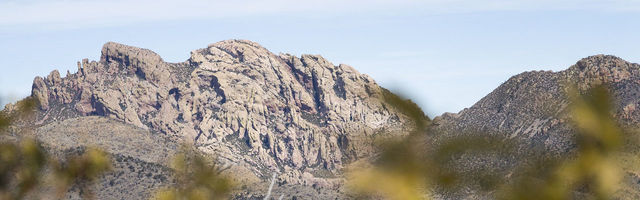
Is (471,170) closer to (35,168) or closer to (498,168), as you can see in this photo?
(498,168)

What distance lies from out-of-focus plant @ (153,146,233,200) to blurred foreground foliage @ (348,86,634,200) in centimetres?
263

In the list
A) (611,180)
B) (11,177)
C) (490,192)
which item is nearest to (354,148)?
(490,192)

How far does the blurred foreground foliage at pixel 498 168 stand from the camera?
11.6 metres

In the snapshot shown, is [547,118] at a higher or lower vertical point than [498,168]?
lower

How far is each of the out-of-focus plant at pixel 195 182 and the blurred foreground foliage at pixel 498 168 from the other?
2626 mm

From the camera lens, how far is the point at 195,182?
48.7 ft

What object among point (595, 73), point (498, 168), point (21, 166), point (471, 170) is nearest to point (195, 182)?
point (21, 166)

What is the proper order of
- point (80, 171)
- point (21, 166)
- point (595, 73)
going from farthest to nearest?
point (595, 73) < point (21, 166) < point (80, 171)

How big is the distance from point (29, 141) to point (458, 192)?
7904mm

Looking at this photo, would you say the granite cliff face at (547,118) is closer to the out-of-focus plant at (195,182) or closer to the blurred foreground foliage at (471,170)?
the blurred foreground foliage at (471,170)

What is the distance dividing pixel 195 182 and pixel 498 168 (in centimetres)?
460

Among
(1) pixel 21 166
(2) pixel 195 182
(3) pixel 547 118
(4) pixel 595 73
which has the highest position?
(2) pixel 195 182

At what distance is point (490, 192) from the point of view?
1353 cm

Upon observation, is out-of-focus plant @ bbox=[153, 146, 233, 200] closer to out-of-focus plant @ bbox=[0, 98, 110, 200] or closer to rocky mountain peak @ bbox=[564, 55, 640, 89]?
out-of-focus plant @ bbox=[0, 98, 110, 200]
